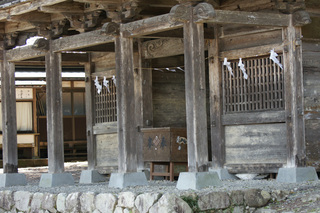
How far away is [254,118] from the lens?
1028 centimetres

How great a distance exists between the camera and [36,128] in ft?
70.2

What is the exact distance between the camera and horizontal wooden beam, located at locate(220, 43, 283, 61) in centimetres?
999

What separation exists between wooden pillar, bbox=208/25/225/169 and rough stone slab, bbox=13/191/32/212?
3222 mm

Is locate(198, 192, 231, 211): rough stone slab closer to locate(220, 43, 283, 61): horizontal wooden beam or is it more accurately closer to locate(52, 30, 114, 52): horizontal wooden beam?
locate(220, 43, 283, 61): horizontal wooden beam

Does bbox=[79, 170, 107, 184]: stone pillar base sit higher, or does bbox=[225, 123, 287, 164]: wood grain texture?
bbox=[225, 123, 287, 164]: wood grain texture

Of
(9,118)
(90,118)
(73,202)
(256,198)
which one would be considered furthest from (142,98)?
(256,198)

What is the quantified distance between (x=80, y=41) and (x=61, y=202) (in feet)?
9.67

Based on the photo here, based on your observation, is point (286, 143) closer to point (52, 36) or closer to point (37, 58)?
point (52, 36)

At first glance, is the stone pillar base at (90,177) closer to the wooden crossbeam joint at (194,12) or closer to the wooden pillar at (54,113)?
the wooden pillar at (54,113)

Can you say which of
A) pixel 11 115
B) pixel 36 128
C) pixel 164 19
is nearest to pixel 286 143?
pixel 164 19

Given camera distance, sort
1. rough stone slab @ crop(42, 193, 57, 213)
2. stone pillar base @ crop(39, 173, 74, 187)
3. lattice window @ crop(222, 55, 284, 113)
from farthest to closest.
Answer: stone pillar base @ crop(39, 173, 74, 187) < lattice window @ crop(222, 55, 284, 113) < rough stone slab @ crop(42, 193, 57, 213)

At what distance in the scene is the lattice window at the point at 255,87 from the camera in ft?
33.0

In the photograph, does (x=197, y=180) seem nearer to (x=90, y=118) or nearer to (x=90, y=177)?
(x=90, y=177)

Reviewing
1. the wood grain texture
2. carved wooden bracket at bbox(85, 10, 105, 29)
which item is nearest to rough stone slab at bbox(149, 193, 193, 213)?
the wood grain texture
